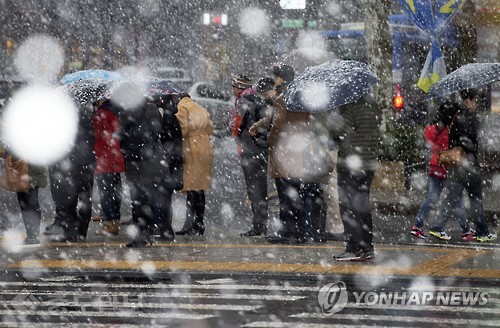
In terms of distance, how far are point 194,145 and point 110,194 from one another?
3.56 ft

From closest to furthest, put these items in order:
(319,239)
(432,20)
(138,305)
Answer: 1. (138,305)
2. (319,239)
3. (432,20)

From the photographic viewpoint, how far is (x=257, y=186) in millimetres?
12758

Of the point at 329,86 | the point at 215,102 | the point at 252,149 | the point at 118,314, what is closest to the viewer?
the point at 118,314

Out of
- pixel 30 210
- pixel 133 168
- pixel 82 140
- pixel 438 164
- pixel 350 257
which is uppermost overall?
pixel 82 140

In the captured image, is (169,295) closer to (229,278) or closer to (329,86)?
(229,278)

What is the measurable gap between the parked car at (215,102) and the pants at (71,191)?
1755 centimetres

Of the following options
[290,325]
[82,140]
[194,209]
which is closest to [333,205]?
[194,209]

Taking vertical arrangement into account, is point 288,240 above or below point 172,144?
below

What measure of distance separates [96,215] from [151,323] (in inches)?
281

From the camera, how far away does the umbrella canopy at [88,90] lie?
11430 mm

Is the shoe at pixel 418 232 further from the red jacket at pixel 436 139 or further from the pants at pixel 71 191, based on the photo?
the pants at pixel 71 191

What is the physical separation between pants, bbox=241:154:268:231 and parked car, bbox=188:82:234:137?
16.9 metres

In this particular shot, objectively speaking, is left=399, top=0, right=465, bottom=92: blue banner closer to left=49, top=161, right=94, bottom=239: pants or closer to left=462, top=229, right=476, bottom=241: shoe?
left=462, top=229, right=476, bottom=241: shoe

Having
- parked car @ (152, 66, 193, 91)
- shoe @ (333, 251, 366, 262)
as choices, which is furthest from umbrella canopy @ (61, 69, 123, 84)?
parked car @ (152, 66, 193, 91)
